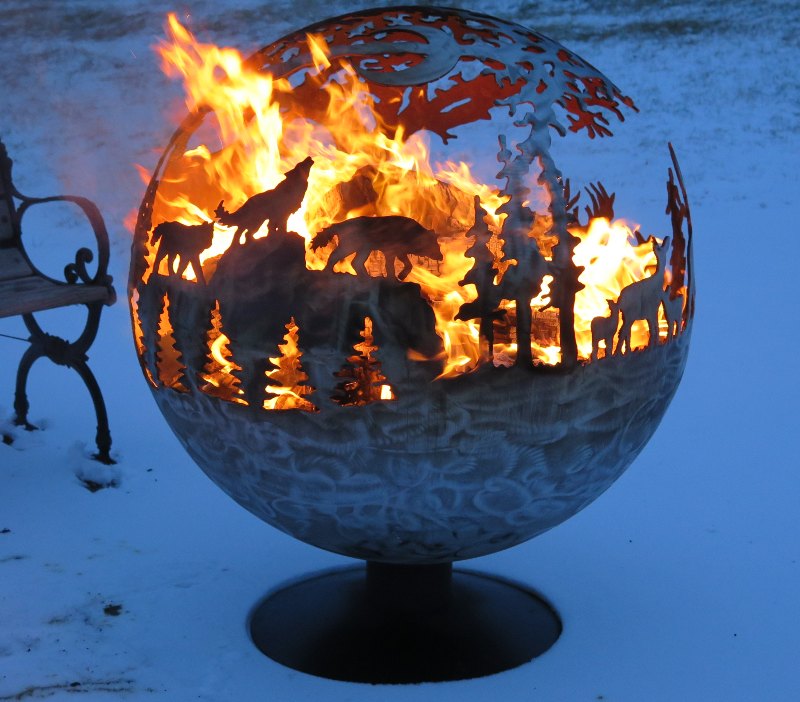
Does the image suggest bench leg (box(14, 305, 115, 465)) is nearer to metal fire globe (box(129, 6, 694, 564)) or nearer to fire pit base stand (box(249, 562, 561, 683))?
fire pit base stand (box(249, 562, 561, 683))

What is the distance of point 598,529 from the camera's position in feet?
14.7

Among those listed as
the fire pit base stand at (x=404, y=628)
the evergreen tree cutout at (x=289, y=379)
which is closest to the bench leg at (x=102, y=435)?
the fire pit base stand at (x=404, y=628)

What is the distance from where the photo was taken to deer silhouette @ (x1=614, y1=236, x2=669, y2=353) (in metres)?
2.97

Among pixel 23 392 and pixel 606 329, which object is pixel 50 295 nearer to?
pixel 23 392

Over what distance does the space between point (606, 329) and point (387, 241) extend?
2.02 ft

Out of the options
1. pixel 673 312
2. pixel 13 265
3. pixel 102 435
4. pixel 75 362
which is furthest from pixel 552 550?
pixel 13 265

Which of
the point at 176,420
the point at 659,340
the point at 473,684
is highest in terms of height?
the point at 659,340

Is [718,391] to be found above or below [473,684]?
above

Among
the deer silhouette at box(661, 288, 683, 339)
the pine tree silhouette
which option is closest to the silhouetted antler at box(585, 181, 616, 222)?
the deer silhouette at box(661, 288, 683, 339)

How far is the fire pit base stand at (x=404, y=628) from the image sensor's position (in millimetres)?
3393

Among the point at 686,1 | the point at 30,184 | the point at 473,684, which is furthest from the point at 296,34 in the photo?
the point at 686,1

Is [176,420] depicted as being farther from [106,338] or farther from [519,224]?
[106,338]

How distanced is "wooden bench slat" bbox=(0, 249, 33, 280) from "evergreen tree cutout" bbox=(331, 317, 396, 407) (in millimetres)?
3194

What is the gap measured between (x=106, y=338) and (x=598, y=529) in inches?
158
